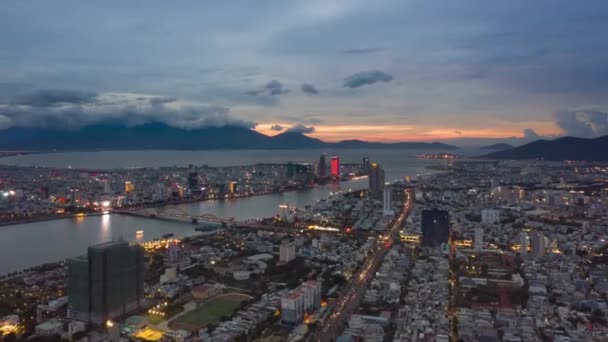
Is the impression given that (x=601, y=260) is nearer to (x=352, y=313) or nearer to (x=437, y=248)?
(x=437, y=248)

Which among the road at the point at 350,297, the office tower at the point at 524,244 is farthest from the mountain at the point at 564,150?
the road at the point at 350,297

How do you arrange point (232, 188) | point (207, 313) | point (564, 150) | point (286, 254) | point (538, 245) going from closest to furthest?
1. point (207, 313)
2. point (286, 254)
3. point (538, 245)
4. point (232, 188)
5. point (564, 150)

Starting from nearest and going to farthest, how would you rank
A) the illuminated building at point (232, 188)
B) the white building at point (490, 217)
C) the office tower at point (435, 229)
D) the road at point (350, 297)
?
the road at point (350, 297) → the office tower at point (435, 229) → the white building at point (490, 217) → the illuminated building at point (232, 188)

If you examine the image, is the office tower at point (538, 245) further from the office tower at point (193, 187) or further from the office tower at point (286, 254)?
the office tower at point (193, 187)

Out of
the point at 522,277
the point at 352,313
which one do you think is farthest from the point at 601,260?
the point at 352,313

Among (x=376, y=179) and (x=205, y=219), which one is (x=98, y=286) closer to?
(x=205, y=219)

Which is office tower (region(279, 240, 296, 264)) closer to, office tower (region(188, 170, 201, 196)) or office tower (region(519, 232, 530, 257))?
office tower (region(519, 232, 530, 257))

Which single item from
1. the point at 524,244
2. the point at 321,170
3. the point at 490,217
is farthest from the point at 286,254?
the point at 321,170
